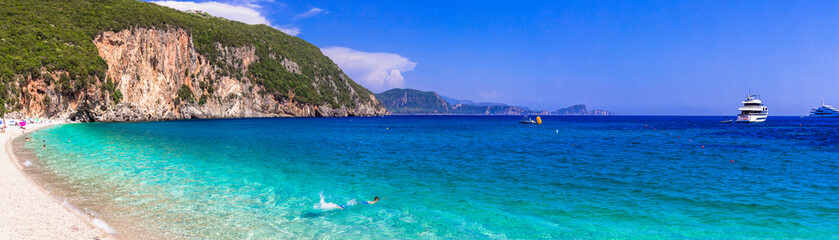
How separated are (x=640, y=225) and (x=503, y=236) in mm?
4447

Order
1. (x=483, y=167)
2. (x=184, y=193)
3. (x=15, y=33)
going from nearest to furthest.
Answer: (x=184, y=193) → (x=483, y=167) → (x=15, y=33)

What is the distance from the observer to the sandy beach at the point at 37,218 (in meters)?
9.46

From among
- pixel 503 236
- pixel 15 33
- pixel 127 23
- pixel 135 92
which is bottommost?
pixel 503 236

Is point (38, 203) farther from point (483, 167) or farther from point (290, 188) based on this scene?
point (483, 167)

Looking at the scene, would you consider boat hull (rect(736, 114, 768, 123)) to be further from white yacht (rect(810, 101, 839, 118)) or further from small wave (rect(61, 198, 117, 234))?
small wave (rect(61, 198, 117, 234))

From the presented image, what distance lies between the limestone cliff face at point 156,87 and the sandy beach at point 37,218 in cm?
6332

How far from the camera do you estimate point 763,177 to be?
65.6ft

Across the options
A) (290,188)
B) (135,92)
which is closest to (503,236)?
(290,188)

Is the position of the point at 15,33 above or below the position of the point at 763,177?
above

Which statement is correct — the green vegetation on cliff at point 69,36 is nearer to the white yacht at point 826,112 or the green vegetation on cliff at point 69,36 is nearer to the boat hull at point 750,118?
the boat hull at point 750,118

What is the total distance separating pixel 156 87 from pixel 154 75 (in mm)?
2632

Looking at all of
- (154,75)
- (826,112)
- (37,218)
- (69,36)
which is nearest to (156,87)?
(154,75)

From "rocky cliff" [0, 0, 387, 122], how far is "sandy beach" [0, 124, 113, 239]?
200ft

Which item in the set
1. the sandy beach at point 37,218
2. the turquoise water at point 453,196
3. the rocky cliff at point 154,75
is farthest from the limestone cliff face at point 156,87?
the sandy beach at point 37,218
